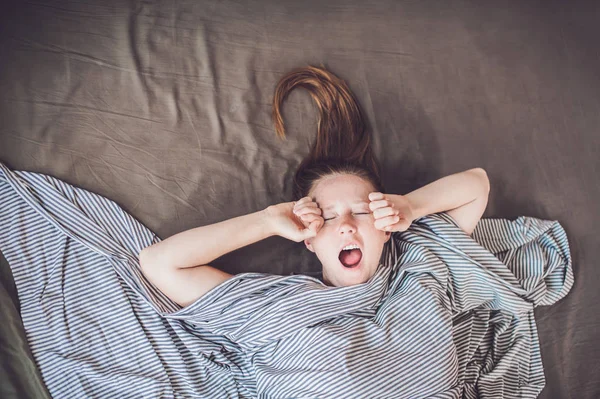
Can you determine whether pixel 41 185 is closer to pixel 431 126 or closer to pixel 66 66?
pixel 66 66

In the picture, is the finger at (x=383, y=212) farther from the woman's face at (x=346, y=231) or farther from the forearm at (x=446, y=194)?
the forearm at (x=446, y=194)

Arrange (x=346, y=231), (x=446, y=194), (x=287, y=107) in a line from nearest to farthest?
(x=346, y=231) < (x=446, y=194) < (x=287, y=107)

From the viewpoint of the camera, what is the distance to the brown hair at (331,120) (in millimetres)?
1314

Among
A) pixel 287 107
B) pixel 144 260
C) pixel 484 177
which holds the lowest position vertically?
pixel 144 260

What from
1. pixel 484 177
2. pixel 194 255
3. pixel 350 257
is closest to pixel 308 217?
pixel 350 257

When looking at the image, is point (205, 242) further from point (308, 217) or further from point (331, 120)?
point (331, 120)

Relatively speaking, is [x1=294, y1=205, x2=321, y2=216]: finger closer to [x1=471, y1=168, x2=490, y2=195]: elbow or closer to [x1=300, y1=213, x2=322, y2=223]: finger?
[x1=300, y1=213, x2=322, y2=223]: finger

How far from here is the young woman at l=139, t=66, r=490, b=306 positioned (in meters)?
1.09

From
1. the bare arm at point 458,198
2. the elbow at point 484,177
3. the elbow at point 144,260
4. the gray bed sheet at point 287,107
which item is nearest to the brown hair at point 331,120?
the gray bed sheet at point 287,107

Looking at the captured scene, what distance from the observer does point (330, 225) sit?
1.11 m

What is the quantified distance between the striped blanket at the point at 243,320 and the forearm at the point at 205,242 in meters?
0.07

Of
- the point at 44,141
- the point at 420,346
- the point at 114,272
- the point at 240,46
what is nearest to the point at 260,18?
the point at 240,46

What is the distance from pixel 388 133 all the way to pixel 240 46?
17.8 inches

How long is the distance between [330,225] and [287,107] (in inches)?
15.2
